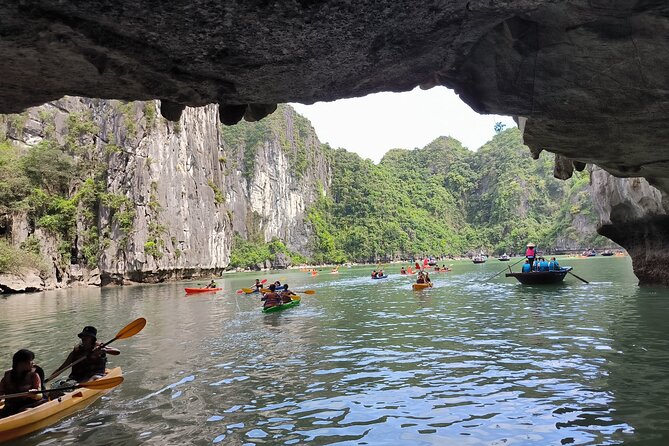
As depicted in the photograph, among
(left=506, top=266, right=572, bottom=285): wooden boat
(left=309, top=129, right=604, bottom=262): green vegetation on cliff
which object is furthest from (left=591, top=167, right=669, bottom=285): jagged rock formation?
(left=309, top=129, right=604, bottom=262): green vegetation on cliff

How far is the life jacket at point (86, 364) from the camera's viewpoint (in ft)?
25.4

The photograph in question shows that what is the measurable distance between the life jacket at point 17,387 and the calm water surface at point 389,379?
490 millimetres

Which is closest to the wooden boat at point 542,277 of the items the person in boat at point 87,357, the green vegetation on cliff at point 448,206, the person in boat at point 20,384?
the person in boat at point 87,357

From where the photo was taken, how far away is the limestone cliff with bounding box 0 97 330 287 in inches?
1604

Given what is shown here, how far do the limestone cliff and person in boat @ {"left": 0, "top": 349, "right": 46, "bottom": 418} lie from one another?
120ft

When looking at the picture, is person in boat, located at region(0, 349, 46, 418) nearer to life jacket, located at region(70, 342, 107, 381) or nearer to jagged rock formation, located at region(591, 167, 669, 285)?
life jacket, located at region(70, 342, 107, 381)

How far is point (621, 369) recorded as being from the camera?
297 inches

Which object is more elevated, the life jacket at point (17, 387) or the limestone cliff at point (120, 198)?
Answer: the limestone cliff at point (120, 198)

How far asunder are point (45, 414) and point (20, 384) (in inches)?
22.3

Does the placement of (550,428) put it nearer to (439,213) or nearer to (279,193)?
(279,193)

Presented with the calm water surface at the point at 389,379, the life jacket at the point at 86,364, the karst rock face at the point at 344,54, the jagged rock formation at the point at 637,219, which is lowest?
the calm water surface at the point at 389,379

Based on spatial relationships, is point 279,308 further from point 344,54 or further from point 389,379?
point 344,54

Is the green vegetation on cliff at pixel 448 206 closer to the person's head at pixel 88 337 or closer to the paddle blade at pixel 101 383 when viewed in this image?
the person's head at pixel 88 337

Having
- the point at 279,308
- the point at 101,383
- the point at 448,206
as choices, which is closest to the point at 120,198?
the point at 279,308
